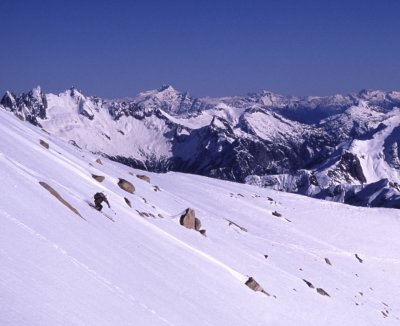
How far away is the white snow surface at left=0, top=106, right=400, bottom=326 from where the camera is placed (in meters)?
9.99

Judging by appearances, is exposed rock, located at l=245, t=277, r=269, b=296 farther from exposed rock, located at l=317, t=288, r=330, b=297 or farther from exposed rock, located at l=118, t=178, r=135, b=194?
exposed rock, located at l=118, t=178, r=135, b=194

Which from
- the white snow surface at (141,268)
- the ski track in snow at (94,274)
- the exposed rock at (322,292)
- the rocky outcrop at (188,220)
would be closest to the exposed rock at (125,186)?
the white snow surface at (141,268)

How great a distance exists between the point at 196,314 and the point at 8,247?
4947 mm

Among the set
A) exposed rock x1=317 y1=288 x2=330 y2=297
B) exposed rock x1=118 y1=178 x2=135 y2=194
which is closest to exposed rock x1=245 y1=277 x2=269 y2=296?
exposed rock x1=317 y1=288 x2=330 y2=297

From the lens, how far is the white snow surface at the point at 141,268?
9992 millimetres

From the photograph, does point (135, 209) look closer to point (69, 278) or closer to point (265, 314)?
point (265, 314)

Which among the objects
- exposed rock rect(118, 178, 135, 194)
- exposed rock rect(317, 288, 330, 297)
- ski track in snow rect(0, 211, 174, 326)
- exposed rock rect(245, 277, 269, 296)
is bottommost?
exposed rock rect(317, 288, 330, 297)

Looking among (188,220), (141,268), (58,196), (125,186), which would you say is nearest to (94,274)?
(141,268)

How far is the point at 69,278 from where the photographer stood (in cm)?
1070

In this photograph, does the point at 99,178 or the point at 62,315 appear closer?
the point at 62,315

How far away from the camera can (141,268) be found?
578 inches

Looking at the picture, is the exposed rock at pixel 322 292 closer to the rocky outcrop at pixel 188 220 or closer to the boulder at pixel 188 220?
the rocky outcrop at pixel 188 220

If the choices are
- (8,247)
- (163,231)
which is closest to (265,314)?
(163,231)

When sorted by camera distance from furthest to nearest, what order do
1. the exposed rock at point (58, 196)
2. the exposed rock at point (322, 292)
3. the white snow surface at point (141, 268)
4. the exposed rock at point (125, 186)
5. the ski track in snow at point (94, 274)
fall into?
the exposed rock at point (125, 186)
the exposed rock at point (322, 292)
the exposed rock at point (58, 196)
the ski track in snow at point (94, 274)
the white snow surface at point (141, 268)
